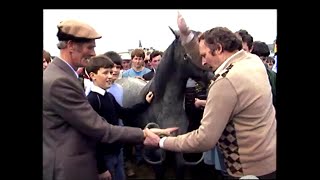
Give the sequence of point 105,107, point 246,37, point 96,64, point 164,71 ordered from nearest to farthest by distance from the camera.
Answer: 1. point 105,107
2. point 96,64
3. point 246,37
4. point 164,71

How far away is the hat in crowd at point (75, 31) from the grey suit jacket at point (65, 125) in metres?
0.15

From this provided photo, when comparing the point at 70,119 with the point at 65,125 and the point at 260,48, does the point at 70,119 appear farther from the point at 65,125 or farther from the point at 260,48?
the point at 260,48

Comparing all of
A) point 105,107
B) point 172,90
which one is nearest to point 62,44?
point 105,107

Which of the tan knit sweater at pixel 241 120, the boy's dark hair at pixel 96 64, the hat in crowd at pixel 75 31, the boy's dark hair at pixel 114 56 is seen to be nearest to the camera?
the tan knit sweater at pixel 241 120

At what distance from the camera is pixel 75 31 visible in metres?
2.49

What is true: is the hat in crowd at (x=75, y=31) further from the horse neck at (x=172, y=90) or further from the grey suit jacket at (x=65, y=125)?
the horse neck at (x=172, y=90)

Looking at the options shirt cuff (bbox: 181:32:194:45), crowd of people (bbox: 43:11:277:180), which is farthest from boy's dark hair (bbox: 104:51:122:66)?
crowd of people (bbox: 43:11:277:180)

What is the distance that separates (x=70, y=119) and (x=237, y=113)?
87 cm

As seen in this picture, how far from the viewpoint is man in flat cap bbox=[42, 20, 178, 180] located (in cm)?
235

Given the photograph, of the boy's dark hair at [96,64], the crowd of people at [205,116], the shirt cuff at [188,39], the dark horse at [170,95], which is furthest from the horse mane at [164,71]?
the crowd of people at [205,116]

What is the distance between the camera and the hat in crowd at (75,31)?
97.8 inches

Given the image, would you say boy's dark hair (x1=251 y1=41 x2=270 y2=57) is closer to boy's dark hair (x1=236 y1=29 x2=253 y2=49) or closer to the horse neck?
boy's dark hair (x1=236 y1=29 x2=253 y2=49)
